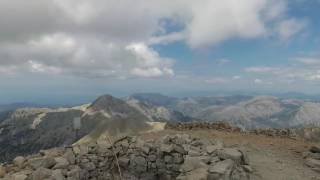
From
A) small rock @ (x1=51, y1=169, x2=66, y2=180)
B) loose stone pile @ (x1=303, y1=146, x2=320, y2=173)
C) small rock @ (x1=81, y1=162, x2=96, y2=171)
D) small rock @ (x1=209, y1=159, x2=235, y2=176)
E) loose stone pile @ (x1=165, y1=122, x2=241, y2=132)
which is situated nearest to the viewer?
small rock @ (x1=209, y1=159, x2=235, y2=176)

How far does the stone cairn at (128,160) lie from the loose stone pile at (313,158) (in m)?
5.50

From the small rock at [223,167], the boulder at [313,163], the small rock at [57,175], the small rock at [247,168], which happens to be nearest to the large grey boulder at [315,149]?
the boulder at [313,163]

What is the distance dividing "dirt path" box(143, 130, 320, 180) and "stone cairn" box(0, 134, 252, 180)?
207cm

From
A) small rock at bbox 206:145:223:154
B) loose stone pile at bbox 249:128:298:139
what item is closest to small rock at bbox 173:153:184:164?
small rock at bbox 206:145:223:154

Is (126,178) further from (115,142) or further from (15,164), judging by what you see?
(15,164)

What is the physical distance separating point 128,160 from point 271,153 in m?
11.0

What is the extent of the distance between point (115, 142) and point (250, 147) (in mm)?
10950

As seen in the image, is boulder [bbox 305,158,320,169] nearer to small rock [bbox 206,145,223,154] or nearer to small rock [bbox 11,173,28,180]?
small rock [bbox 206,145,223,154]

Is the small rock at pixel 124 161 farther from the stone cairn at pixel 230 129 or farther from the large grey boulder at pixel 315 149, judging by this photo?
the large grey boulder at pixel 315 149

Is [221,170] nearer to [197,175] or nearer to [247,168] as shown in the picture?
[197,175]

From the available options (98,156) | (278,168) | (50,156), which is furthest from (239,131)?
(50,156)

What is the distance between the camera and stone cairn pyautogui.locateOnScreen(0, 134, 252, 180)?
25.3 metres

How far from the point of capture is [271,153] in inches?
1223

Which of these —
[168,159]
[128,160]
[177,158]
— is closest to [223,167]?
[177,158]
